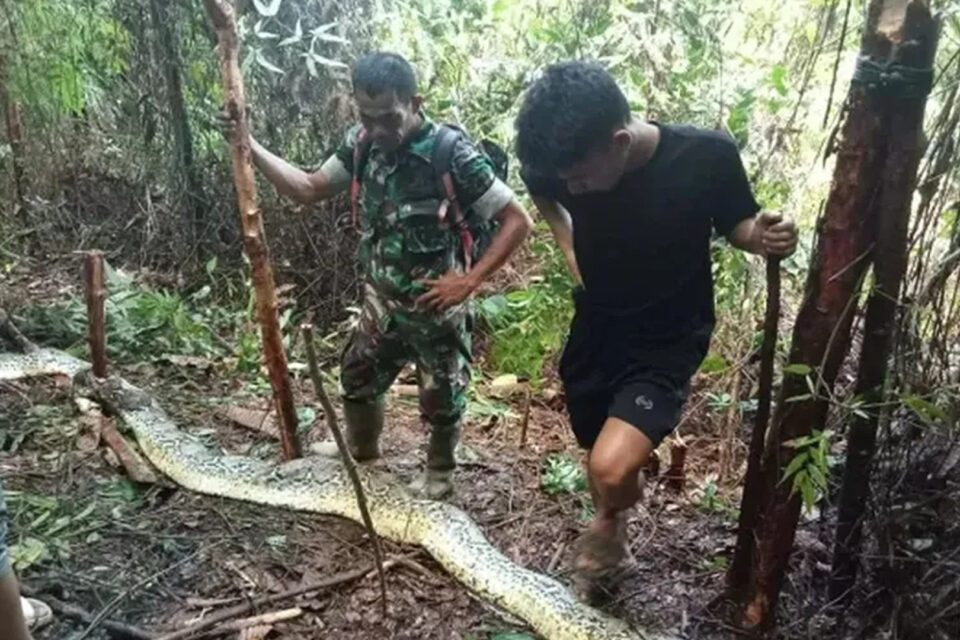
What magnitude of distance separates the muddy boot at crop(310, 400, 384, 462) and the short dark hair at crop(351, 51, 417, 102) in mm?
1431

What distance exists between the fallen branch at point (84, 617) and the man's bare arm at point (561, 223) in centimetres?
194

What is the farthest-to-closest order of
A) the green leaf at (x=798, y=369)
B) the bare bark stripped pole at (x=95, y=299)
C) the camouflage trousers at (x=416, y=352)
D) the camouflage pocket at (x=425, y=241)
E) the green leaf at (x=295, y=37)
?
the green leaf at (x=295, y=37), the bare bark stripped pole at (x=95, y=299), the camouflage trousers at (x=416, y=352), the camouflage pocket at (x=425, y=241), the green leaf at (x=798, y=369)

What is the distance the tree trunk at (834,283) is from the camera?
2414 mm

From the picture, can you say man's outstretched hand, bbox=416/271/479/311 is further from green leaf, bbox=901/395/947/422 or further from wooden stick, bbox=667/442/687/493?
green leaf, bbox=901/395/947/422

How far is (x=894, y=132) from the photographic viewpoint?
2.44 m

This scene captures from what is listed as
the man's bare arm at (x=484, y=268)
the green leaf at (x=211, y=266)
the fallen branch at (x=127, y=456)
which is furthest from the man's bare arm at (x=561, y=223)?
the green leaf at (x=211, y=266)

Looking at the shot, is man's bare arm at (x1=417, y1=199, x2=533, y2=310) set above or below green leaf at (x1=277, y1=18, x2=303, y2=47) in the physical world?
below

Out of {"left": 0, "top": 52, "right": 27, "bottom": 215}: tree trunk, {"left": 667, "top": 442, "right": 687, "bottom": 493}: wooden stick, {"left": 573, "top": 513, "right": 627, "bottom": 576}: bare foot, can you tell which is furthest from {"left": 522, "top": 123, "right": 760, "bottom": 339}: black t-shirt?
{"left": 0, "top": 52, "right": 27, "bottom": 215}: tree trunk

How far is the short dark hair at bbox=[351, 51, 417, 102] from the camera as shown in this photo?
3365 mm

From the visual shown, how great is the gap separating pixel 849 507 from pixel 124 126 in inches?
249

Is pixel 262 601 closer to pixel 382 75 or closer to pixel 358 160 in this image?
pixel 358 160

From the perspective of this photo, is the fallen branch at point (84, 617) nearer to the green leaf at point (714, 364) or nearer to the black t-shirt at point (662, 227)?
the black t-shirt at point (662, 227)

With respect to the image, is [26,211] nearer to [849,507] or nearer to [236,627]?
[236,627]

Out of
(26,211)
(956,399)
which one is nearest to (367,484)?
(956,399)
